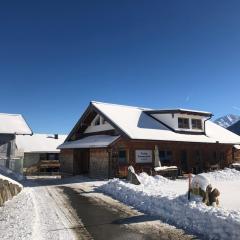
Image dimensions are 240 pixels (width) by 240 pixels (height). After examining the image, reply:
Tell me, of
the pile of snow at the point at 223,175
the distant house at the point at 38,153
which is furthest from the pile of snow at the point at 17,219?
the distant house at the point at 38,153

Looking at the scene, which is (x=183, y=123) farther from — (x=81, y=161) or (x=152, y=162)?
(x=81, y=161)

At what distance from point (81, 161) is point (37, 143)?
1727 cm

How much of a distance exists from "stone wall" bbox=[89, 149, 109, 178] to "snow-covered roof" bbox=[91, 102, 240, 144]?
2.65m

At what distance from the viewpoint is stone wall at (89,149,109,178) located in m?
25.1

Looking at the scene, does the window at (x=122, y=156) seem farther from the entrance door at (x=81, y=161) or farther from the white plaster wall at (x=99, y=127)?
the entrance door at (x=81, y=161)

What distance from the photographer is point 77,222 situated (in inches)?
392

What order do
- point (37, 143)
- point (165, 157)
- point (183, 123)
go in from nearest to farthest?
point (165, 157) < point (183, 123) < point (37, 143)

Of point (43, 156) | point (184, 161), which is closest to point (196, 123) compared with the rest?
point (184, 161)

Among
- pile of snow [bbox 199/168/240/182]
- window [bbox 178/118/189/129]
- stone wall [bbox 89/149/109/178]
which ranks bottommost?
pile of snow [bbox 199/168/240/182]

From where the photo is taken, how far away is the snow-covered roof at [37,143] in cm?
4375

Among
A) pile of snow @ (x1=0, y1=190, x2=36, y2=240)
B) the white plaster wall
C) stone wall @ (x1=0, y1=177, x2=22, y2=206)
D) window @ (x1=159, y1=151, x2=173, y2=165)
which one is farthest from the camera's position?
the white plaster wall

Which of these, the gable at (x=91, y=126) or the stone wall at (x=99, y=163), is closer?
the stone wall at (x=99, y=163)

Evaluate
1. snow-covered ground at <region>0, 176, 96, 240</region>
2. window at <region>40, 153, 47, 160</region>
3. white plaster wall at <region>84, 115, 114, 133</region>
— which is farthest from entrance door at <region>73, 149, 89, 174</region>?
snow-covered ground at <region>0, 176, 96, 240</region>

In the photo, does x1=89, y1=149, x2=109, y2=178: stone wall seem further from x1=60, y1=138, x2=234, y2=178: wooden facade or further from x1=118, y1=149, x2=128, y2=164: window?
x1=118, y1=149, x2=128, y2=164: window
